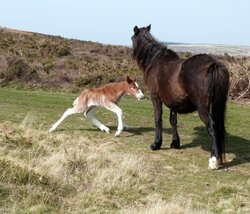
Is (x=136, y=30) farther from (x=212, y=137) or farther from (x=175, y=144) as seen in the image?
(x=212, y=137)

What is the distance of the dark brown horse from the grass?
641 millimetres

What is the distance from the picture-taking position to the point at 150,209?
547 centimetres

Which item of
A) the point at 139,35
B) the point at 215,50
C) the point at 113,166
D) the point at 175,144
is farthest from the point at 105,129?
the point at 215,50

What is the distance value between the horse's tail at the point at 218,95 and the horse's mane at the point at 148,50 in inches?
74.5

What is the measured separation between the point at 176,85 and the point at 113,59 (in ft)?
82.2

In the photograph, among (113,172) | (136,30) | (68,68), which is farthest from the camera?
(68,68)

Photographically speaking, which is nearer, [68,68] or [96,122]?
[96,122]

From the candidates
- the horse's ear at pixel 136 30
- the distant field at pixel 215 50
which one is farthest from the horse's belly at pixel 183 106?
the distant field at pixel 215 50

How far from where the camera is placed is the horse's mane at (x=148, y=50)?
9.90 meters

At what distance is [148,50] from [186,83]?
1.78 m

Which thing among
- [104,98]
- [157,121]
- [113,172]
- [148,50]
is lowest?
[113,172]

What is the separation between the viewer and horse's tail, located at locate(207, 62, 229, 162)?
8055mm

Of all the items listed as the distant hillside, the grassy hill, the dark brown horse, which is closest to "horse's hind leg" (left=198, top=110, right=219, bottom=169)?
the dark brown horse

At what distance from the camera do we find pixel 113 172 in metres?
7.24
